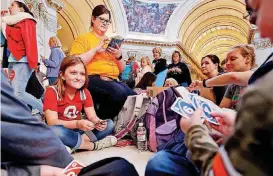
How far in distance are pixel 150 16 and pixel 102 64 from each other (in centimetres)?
1246

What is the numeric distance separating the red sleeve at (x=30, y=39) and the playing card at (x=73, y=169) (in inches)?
132

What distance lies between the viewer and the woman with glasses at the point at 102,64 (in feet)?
10.8

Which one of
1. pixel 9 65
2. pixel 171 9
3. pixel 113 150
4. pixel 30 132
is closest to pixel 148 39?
pixel 171 9

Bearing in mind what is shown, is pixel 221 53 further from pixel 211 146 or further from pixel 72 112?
pixel 211 146

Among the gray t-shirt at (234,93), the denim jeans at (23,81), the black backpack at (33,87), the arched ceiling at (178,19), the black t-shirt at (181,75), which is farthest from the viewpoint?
the arched ceiling at (178,19)

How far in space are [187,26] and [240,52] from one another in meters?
14.6

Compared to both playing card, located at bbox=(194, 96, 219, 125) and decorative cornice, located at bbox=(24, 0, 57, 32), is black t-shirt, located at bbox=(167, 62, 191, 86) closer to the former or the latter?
playing card, located at bbox=(194, 96, 219, 125)

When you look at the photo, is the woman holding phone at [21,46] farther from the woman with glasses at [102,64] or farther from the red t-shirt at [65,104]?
the red t-shirt at [65,104]

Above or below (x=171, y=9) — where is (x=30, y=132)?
below

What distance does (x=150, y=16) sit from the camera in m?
15.4

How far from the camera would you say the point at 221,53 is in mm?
28656

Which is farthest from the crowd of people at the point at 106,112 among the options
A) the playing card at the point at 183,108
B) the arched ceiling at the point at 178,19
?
the arched ceiling at the point at 178,19

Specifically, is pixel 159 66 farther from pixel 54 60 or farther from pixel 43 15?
pixel 43 15

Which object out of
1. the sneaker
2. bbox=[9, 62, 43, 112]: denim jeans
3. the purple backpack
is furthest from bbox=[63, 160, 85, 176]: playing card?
bbox=[9, 62, 43, 112]: denim jeans
